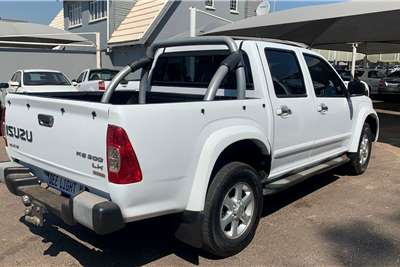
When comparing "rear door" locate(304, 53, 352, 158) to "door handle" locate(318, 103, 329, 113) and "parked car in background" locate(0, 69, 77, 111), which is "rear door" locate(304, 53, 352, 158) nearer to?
"door handle" locate(318, 103, 329, 113)

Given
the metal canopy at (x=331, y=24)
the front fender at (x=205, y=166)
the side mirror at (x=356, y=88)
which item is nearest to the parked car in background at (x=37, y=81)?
the metal canopy at (x=331, y=24)

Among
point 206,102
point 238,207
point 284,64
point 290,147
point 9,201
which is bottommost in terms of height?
point 9,201

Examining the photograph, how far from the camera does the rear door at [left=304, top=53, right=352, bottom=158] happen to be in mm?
5348

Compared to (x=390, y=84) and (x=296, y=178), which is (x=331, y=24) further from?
(x=390, y=84)

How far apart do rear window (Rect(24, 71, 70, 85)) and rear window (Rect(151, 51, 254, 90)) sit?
9.72m

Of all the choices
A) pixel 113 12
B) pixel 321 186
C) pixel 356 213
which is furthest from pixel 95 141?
pixel 113 12

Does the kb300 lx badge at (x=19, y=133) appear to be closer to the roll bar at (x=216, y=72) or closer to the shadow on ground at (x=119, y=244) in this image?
the roll bar at (x=216, y=72)

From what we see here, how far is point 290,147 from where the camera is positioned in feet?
15.7

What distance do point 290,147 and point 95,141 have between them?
2.35 m

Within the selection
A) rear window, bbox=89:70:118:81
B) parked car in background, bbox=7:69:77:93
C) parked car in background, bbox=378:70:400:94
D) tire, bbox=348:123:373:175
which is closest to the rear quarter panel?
tire, bbox=348:123:373:175

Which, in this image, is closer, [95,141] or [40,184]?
[95,141]

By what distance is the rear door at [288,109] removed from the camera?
454 cm

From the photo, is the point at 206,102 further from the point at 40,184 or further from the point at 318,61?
the point at 318,61

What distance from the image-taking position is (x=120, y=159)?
308cm
